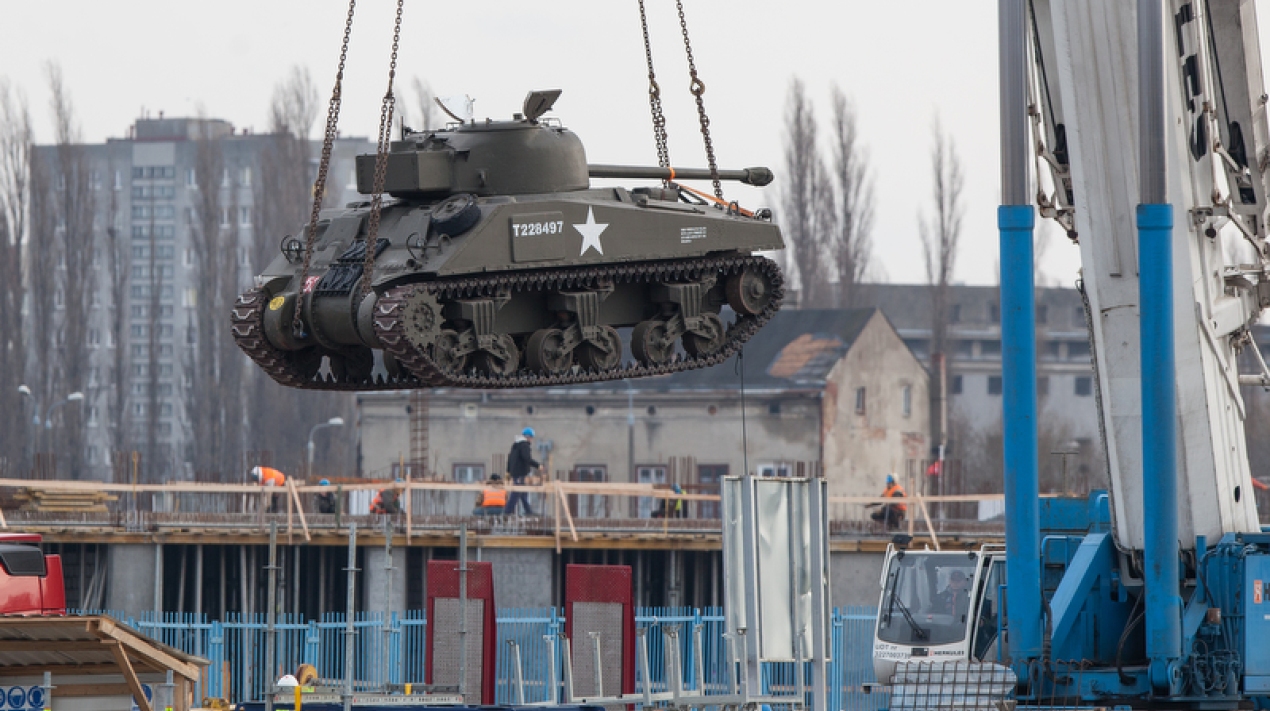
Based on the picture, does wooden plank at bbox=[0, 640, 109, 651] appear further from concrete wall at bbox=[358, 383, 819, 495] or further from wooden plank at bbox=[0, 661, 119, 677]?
concrete wall at bbox=[358, 383, 819, 495]

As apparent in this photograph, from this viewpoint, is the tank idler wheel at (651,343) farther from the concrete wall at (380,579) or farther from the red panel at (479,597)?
the concrete wall at (380,579)

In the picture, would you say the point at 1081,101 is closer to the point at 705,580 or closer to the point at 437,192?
the point at 437,192

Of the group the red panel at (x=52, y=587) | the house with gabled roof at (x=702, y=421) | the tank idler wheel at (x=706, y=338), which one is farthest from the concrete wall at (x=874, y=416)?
the red panel at (x=52, y=587)

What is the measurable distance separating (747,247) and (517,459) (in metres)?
17.0

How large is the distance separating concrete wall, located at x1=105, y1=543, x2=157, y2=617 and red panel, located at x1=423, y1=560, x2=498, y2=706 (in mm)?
13609

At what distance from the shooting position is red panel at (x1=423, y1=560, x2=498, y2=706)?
52.5 feet

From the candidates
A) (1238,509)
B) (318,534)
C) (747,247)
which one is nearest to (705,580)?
(318,534)

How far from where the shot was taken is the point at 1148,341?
40.1ft

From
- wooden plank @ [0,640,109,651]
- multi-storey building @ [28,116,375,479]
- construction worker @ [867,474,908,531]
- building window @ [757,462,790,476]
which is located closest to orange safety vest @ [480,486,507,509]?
construction worker @ [867,474,908,531]

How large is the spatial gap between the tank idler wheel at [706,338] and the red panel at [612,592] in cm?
185

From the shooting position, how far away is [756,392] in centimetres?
5450

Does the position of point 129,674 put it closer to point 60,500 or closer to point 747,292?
point 747,292

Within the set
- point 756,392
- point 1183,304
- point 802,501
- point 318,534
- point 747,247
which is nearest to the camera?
point 802,501

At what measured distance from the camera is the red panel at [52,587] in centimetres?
1480
